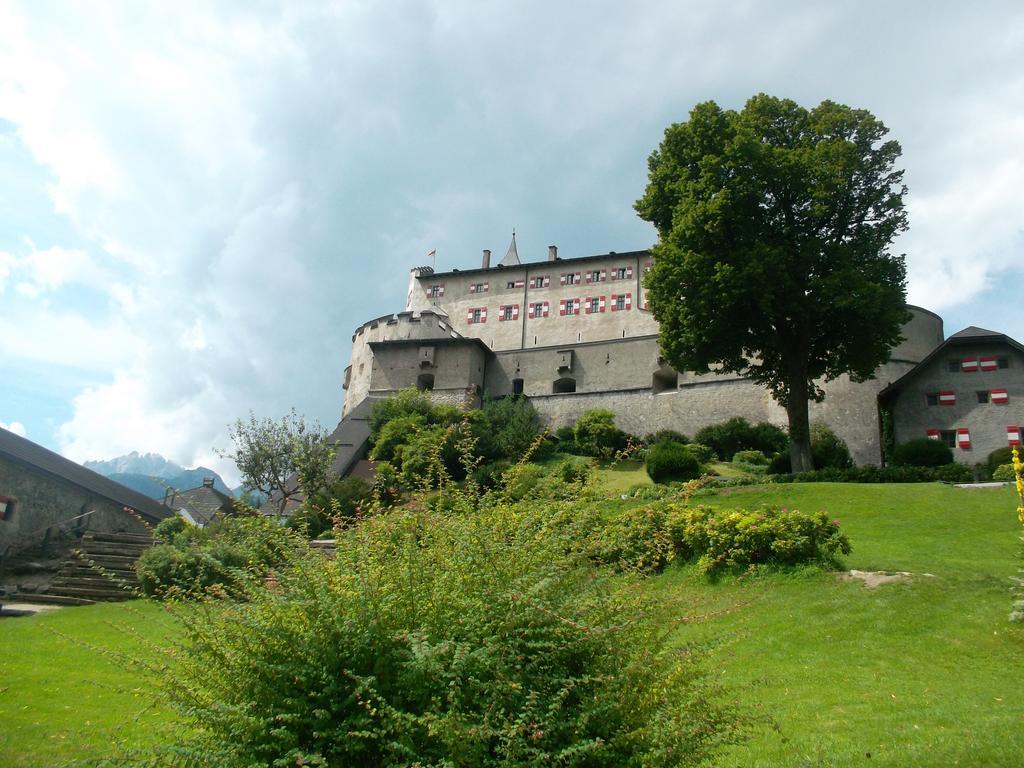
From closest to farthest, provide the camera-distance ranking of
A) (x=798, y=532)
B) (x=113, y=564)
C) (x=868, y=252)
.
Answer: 1. (x=798, y=532)
2. (x=113, y=564)
3. (x=868, y=252)

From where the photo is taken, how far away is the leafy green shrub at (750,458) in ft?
108

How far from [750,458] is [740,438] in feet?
9.80

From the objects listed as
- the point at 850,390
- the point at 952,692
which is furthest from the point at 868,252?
the point at 952,692

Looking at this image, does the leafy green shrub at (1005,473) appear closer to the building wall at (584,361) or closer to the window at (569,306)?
the building wall at (584,361)

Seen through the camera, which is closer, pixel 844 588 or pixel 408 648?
pixel 408 648

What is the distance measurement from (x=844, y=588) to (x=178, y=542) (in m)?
13.6

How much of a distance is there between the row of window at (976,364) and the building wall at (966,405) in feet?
0.29

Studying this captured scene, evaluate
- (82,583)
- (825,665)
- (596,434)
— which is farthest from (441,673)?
(596,434)

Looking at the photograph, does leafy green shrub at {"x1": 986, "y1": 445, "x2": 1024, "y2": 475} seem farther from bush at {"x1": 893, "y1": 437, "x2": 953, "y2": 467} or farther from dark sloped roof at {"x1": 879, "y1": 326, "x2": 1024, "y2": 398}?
dark sloped roof at {"x1": 879, "y1": 326, "x2": 1024, "y2": 398}

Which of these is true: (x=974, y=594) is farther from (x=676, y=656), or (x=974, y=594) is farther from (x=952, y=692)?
(x=676, y=656)

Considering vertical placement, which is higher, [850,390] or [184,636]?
[850,390]

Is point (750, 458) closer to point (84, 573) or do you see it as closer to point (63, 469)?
point (84, 573)

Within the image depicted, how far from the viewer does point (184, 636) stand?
15.0ft

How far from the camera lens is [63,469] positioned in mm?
21312
